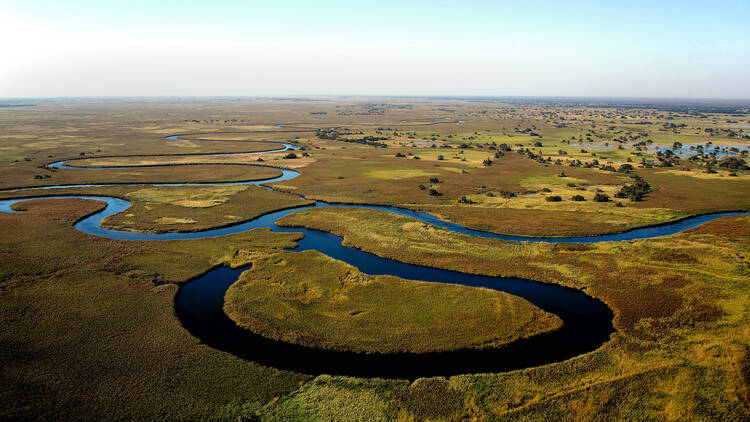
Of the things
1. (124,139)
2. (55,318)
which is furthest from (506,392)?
(124,139)

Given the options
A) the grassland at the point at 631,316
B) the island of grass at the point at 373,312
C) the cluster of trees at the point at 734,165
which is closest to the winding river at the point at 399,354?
the island of grass at the point at 373,312

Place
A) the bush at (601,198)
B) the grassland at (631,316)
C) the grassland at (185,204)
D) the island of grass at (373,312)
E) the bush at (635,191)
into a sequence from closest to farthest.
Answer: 1. the grassland at (631,316)
2. the island of grass at (373,312)
3. the grassland at (185,204)
4. the bush at (601,198)
5. the bush at (635,191)

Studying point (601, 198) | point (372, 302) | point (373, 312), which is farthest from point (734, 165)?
point (373, 312)

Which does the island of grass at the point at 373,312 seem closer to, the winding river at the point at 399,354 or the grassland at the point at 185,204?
the winding river at the point at 399,354

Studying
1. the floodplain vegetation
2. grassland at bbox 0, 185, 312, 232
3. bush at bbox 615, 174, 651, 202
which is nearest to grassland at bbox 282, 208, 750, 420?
the floodplain vegetation

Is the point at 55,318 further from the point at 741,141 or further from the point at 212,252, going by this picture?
the point at 741,141

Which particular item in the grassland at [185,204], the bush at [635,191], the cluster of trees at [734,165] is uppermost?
the cluster of trees at [734,165]

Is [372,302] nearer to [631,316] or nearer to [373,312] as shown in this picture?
[373,312]
